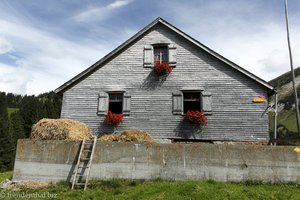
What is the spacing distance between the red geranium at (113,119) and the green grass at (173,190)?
565cm

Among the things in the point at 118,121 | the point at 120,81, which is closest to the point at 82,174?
the point at 118,121

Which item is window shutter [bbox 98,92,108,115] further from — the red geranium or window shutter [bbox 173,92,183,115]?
window shutter [bbox 173,92,183,115]

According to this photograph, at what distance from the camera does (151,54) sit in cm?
1825

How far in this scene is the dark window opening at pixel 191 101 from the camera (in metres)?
17.6

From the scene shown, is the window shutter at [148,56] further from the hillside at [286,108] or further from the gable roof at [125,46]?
the hillside at [286,108]

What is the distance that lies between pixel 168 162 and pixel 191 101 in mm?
6569

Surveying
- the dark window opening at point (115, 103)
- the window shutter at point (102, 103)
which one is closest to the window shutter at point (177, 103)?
the dark window opening at point (115, 103)

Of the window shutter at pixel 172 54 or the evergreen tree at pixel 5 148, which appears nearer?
the window shutter at pixel 172 54

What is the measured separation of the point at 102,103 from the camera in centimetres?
1781

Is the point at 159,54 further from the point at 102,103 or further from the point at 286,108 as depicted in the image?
the point at 286,108

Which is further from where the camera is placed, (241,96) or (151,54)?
(151,54)

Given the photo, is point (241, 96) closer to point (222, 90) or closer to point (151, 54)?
point (222, 90)

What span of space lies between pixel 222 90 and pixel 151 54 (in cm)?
472

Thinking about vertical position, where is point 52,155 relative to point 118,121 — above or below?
below
